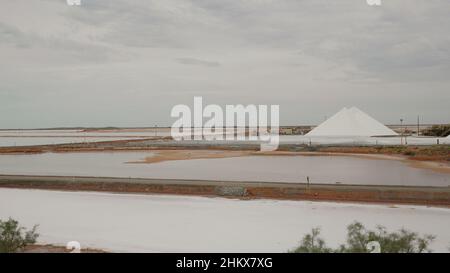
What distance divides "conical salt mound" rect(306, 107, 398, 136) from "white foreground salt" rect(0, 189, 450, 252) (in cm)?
3761

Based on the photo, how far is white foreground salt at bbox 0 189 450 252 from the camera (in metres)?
7.89

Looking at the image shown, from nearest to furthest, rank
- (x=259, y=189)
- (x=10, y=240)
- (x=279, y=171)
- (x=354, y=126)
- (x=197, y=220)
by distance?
1. (x=10, y=240)
2. (x=197, y=220)
3. (x=259, y=189)
4. (x=279, y=171)
5. (x=354, y=126)

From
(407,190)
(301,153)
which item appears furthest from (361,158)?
(407,190)

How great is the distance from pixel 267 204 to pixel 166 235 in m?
4.09

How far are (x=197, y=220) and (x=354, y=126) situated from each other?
4089cm

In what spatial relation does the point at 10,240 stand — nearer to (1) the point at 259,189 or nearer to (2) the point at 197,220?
(2) the point at 197,220

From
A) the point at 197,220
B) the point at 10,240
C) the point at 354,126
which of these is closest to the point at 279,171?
the point at 197,220

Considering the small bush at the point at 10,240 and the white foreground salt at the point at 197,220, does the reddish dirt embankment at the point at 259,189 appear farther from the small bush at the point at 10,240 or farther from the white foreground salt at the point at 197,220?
the small bush at the point at 10,240

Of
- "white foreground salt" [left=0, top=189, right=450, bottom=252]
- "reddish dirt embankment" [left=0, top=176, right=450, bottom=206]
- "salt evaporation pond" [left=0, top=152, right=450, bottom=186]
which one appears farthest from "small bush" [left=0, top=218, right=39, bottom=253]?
"salt evaporation pond" [left=0, top=152, right=450, bottom=186]

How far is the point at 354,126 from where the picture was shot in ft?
155

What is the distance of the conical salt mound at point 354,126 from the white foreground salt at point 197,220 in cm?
3761

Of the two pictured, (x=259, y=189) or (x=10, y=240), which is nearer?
(x=10, y=240)
